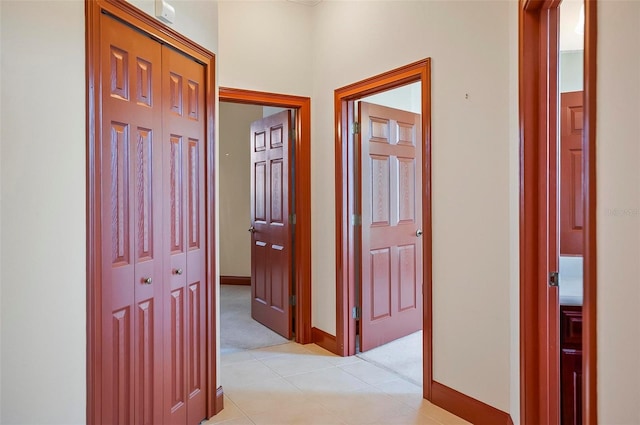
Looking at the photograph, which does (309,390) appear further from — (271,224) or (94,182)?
(94,182)

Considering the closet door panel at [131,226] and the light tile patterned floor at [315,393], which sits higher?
the closet door panel at [131,226]

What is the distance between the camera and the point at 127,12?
71.4 inches

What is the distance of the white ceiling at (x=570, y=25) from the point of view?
2.30m

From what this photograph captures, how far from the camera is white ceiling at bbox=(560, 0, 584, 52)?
7.55 feet

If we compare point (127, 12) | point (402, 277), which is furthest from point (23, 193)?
point (402, 277)

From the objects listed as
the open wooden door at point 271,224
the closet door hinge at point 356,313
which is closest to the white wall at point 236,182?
the open wooden door at point 271,224

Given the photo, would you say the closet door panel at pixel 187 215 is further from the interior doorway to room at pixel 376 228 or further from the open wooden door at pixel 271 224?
the open wooden door at pixel 271 224

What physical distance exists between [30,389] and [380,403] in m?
1.88

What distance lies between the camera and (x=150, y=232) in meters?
2.00

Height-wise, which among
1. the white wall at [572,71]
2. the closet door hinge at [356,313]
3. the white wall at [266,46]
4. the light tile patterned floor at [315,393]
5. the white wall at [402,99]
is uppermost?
the white wall at [266,46]

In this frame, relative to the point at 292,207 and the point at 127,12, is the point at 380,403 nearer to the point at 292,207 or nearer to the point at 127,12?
the point at 292,207

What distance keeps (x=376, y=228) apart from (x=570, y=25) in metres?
1.87

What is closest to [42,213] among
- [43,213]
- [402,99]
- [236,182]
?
[43,213]
